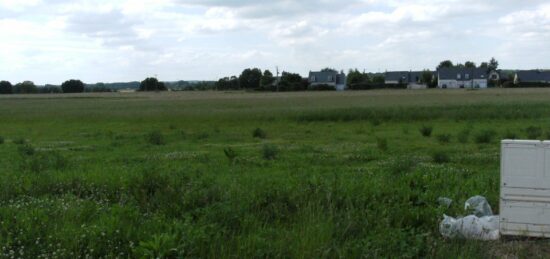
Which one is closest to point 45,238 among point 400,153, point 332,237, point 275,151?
point 332,237

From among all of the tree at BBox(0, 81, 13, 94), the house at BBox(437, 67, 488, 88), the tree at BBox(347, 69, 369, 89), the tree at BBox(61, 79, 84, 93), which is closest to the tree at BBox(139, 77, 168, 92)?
the tree at BBox(61, 79, 84, 93)

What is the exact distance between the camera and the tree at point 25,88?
5399 inches

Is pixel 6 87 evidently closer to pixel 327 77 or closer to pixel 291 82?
pixel 291 82

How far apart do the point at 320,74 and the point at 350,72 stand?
7.82m

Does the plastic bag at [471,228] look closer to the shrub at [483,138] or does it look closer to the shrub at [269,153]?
the shrub at [269,153]

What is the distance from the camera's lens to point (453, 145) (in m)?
18.6

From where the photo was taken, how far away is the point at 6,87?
13438 centimetres

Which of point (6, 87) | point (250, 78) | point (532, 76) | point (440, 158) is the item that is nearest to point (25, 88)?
point (6, 87)

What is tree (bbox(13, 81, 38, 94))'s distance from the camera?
5399 inches

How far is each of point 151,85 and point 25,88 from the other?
32004mm

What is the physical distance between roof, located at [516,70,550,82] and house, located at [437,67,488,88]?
840 cm

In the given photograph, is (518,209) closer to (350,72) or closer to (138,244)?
(138,244)

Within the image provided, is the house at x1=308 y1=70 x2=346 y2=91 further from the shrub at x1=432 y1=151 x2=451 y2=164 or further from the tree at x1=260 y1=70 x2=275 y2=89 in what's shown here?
the shrub at x1=432 y1=151 x2=451 y2=164

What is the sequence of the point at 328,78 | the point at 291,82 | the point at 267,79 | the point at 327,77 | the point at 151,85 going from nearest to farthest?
1. the point at 291,82
2. the point at 267,79
3. the point at 151,85
4. the point at 328,78
5. the point at 327,77
